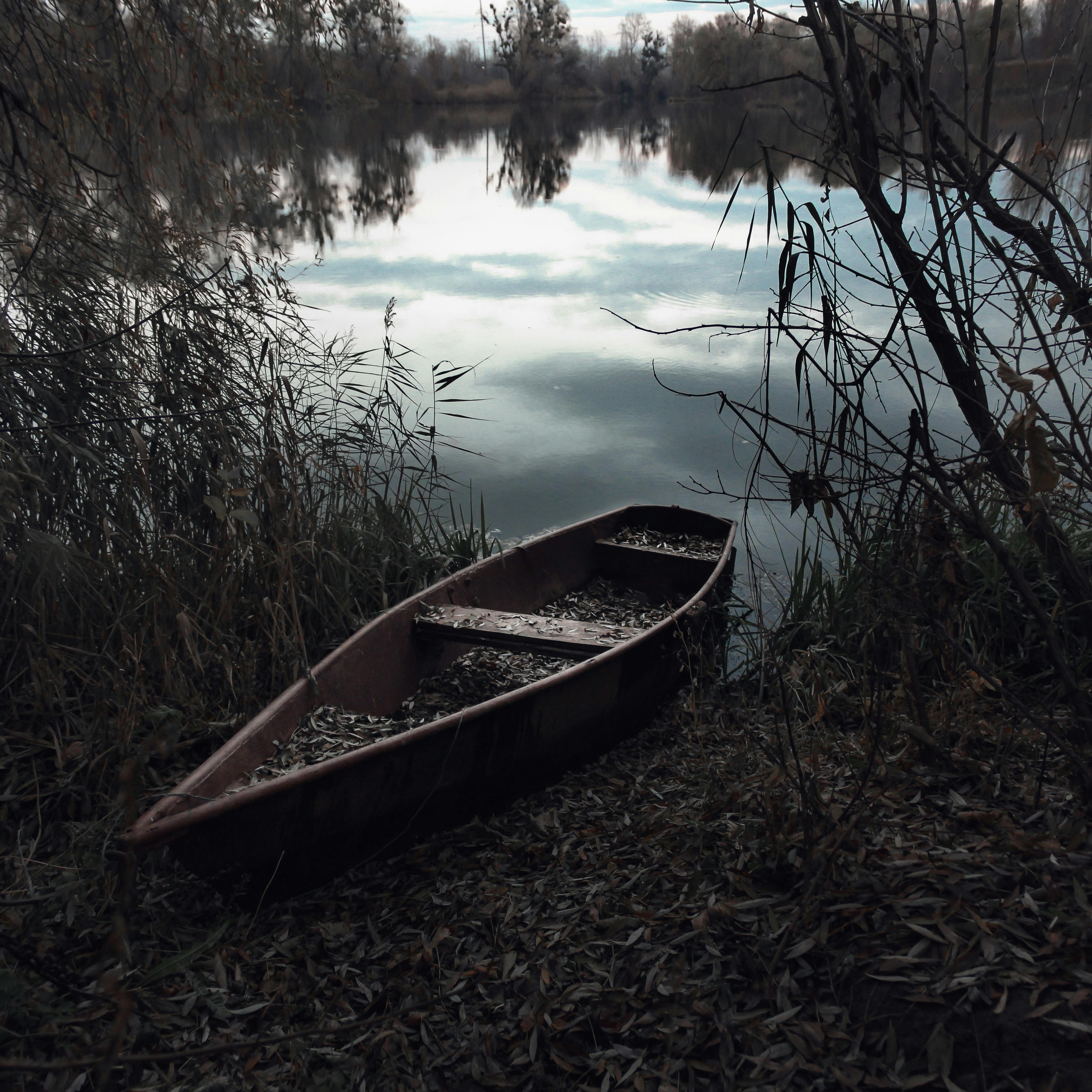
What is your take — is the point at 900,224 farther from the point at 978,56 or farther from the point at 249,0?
the point at 249,0

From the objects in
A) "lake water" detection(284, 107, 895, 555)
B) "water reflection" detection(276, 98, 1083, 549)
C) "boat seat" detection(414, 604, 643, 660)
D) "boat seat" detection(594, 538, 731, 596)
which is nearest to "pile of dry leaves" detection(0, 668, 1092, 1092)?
"boat seat" detection(414, 604, 643, 660)

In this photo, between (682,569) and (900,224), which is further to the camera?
(682,569)

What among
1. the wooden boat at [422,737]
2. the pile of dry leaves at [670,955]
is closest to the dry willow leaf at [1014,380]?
the pile of dry leaves at [670,955]

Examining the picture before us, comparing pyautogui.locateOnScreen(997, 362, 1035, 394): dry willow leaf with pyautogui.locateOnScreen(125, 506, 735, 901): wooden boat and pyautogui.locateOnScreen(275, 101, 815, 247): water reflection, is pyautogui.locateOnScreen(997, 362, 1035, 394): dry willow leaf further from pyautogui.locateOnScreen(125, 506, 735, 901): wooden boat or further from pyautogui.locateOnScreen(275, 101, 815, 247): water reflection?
pyautogui.locateOnScreen(275, 101, 815, 247): water reflection

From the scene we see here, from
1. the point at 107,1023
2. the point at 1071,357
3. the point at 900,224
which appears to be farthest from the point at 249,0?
the point at 1071,357

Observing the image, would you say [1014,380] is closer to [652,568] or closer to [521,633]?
[521,633]

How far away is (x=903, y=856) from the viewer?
244cm

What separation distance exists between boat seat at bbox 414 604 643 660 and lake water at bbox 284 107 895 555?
94cm

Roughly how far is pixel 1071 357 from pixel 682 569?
3.31 m

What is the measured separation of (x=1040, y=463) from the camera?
162 centimetres

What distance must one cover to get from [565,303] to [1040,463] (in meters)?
14.5

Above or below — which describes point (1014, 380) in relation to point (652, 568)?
above

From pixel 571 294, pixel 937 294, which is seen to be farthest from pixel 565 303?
pixel 937 294

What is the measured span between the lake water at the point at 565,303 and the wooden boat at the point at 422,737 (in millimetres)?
1046
